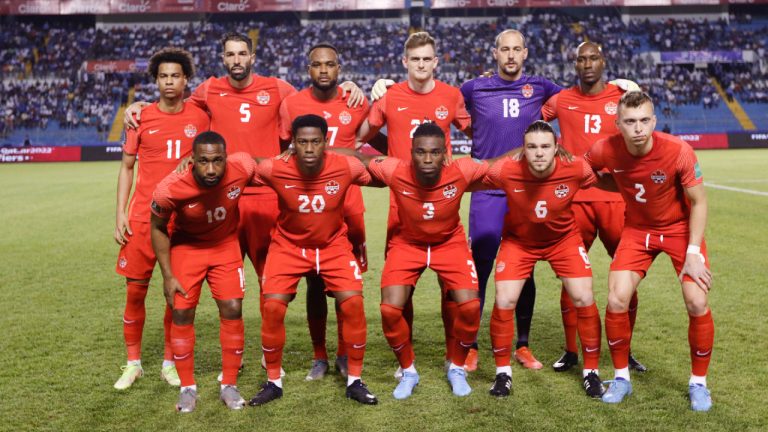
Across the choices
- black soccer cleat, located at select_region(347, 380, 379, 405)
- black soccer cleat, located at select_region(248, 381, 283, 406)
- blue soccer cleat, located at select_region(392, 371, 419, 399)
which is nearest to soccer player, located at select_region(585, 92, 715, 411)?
blue soccer cleat, located at select_region(392, 371, 419, 399)

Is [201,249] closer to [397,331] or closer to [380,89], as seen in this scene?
[397,331]

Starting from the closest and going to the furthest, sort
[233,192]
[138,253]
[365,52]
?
[233,192] → [138,253] → [365,52]

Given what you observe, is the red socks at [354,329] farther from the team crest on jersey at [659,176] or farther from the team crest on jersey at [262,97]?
the team crest on jersey at [659,176]

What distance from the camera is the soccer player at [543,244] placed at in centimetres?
501

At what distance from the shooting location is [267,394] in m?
4.84

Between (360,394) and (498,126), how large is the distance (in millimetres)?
2416

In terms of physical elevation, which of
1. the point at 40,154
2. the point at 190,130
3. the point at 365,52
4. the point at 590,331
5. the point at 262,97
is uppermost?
the point at 365,52

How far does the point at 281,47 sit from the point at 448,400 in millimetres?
40583

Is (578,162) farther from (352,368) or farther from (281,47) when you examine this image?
(281,47)

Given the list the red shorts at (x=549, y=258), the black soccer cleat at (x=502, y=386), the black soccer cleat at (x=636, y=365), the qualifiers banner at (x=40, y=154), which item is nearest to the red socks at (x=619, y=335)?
the red shorts at (x=549, y=258)

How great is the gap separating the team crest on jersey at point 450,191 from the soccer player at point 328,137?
769 mm

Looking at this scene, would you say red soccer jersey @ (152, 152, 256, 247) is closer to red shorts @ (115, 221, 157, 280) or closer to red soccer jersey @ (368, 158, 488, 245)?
red shorts @ (115, 221, 157, 280)

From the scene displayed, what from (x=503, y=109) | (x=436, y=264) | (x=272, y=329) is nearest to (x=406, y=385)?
(x=436, y=264)

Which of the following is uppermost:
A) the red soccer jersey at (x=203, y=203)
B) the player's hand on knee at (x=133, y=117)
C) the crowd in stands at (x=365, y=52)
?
the crowd in stands at (x=365, y=52)
